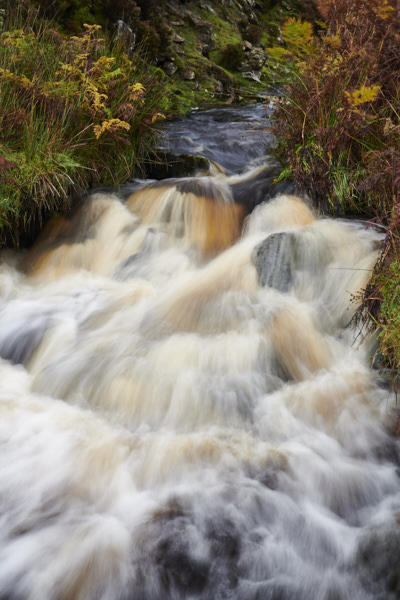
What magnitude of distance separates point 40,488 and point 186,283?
2.20 metres

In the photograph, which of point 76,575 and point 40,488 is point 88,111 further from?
point 76,575

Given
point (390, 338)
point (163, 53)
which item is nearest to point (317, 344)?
point (390, 338)

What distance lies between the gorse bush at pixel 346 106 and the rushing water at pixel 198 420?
12.9 inches

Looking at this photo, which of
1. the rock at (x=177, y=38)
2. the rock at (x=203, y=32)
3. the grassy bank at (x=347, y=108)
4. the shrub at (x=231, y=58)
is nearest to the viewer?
the grassy bank at (x=347, y=108)

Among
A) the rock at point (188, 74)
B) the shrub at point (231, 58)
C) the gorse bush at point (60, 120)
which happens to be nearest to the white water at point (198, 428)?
the gorse bush at point (60, 120)

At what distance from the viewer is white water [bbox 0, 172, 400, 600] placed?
2.09 metres

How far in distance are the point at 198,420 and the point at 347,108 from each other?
276cm

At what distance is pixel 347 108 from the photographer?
3.91m

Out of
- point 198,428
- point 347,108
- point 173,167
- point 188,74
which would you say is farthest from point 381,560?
point 188,74

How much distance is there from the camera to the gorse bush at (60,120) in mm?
4359

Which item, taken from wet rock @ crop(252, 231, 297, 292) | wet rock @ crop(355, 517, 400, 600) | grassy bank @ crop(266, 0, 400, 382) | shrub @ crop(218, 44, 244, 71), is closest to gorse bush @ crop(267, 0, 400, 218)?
grassy bank @ crop(266, 0, 400, 382)

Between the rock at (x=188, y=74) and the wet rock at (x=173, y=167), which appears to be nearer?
the wet rock at (x=173, y=167)

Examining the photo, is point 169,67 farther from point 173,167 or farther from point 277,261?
point 277,261

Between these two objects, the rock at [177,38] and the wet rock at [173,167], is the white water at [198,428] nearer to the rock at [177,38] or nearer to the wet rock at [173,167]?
the wet rock at [173,167]
